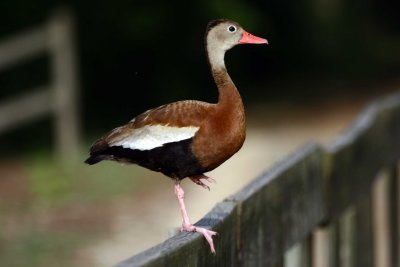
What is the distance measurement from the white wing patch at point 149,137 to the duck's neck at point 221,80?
0.22m

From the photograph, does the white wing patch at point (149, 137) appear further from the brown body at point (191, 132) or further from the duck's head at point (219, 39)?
the duck's head at point (219, 39)

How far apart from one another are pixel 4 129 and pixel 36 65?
7.91 ft

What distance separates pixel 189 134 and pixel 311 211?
6.13ft

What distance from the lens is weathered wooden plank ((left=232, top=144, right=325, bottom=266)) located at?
5.22 metres

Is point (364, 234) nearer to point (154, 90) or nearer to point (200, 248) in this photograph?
point (200, 248)

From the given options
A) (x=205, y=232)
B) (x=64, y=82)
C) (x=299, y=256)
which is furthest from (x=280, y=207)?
(x=64, y=82)

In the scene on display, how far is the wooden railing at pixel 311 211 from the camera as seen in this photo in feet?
15.7

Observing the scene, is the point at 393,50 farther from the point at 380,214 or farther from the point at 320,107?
the point at 380,214

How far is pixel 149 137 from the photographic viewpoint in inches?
181

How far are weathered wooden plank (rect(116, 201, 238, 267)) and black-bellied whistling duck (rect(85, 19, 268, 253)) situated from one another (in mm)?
99

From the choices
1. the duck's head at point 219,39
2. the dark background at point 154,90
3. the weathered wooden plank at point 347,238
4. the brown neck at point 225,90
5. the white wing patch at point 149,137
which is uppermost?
the duck's head at point 219,39

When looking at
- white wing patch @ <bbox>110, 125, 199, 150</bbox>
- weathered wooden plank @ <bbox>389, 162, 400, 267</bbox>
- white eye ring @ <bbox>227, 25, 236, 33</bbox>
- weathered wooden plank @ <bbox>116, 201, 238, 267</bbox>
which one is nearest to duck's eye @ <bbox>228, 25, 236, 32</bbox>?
white eye ring @ <bbox>227, 25, 236, 33</bbox>

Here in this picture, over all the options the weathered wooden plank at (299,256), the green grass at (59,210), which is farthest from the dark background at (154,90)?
the weathered wooden plank at (299,256)

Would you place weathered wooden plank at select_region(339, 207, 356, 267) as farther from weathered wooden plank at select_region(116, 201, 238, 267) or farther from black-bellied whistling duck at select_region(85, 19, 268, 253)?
black-bellied whistling duck at select_region(85, 19, 268, 253)
